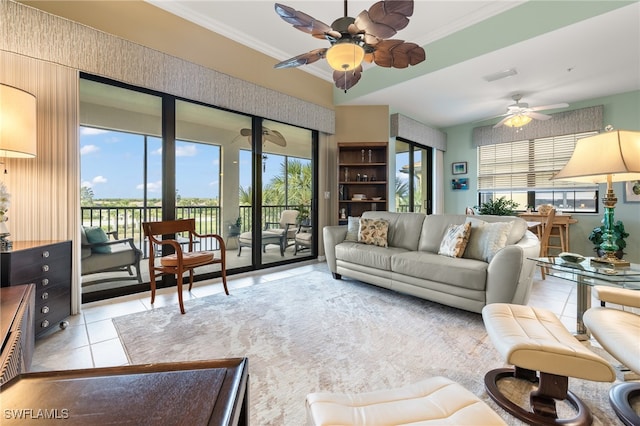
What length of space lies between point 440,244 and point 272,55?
342 cm

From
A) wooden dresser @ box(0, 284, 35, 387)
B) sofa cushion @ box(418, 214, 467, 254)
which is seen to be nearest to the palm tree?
sofa cushion @ box(418, 214, 467, 254)

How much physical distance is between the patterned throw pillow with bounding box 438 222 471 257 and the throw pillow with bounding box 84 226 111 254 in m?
3.57

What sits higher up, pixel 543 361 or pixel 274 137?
pixel 274 137

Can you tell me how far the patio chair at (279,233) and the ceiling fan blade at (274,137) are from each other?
3.62 ft

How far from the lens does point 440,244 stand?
3.09 metres

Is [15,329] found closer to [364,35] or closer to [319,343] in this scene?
[319,343]

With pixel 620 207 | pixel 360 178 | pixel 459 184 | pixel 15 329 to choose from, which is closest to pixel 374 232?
pixel 360 178

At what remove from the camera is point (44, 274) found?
2033 mm

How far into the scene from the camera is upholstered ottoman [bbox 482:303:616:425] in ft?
3.83

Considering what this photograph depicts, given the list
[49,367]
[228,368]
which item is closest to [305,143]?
[49,367]

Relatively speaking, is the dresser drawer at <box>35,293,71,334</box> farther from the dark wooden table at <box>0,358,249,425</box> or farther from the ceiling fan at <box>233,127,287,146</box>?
the ceiling fan at <box>233,127,287,146</box>

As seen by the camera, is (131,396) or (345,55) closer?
(131,396)

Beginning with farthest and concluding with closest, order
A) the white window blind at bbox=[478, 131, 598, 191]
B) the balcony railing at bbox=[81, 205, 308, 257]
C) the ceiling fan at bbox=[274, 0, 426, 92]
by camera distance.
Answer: the white window blind at bbox=[478, 131, 598, 191]
the balcony railing at bbox=[81, 205, 308, 257]
the ceiling fan at bbox=[274, 0, 426, 92]

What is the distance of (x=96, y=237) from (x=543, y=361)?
3.73m
